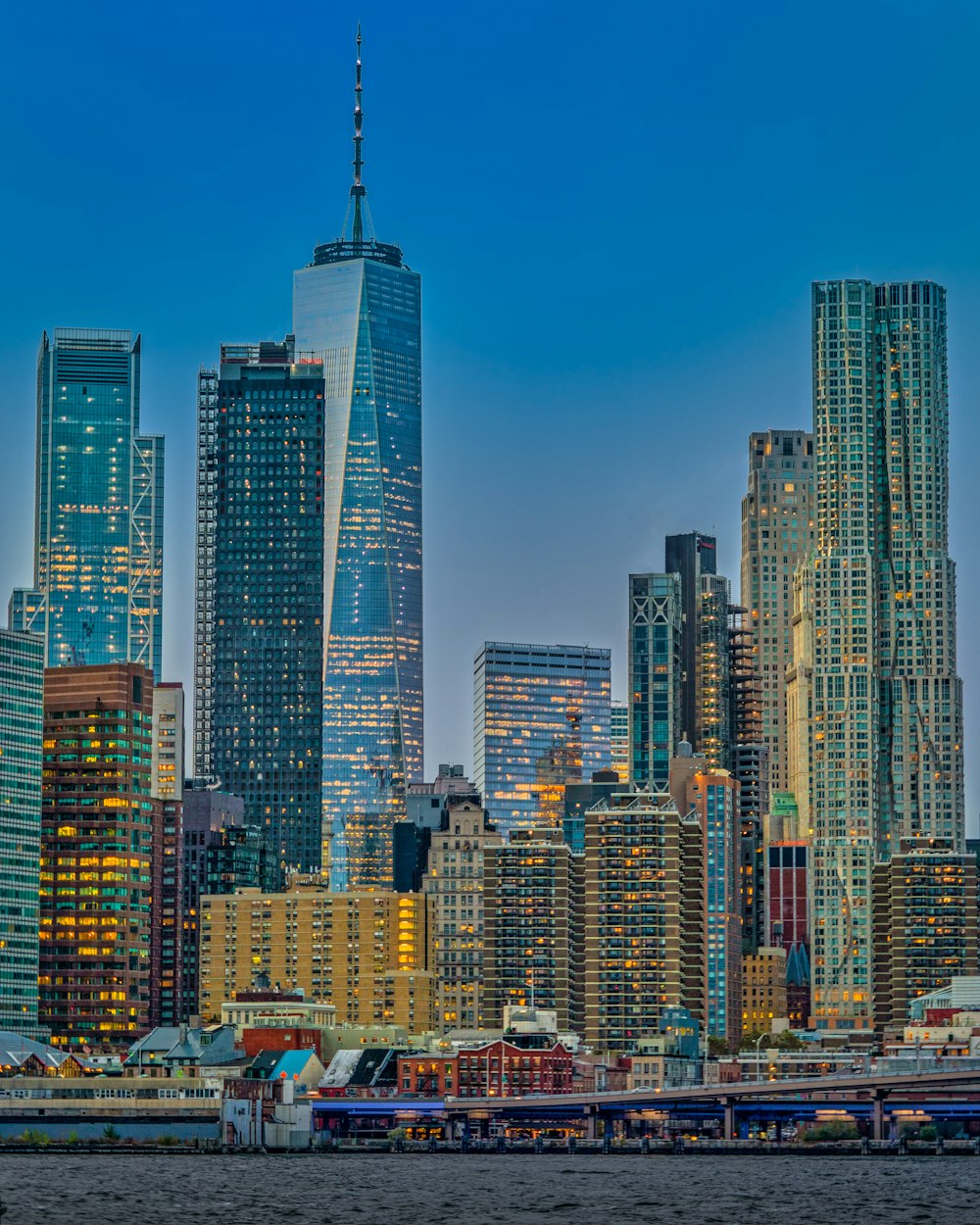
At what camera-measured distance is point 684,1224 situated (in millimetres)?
191125

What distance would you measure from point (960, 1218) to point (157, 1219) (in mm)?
51586

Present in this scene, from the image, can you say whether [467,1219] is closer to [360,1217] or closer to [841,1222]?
[360,1217]

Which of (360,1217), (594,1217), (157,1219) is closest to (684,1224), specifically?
(594,1217)

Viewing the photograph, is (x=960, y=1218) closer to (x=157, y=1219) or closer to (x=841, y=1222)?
(x=841, y=1222)

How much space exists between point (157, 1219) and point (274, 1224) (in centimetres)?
Result: 917

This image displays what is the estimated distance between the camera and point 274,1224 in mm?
188750

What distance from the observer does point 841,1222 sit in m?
193

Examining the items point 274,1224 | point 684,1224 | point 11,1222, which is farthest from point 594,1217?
point 11,1222

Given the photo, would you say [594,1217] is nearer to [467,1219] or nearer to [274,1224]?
[467,1219]

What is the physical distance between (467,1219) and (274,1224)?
12955 millimetres

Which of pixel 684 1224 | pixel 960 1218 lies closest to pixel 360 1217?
pixel 684 1224

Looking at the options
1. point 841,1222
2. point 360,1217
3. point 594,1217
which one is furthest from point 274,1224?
point 841,1222

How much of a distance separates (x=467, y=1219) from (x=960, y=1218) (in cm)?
3174

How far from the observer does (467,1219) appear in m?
194
